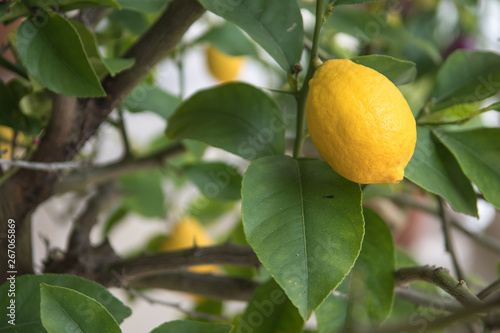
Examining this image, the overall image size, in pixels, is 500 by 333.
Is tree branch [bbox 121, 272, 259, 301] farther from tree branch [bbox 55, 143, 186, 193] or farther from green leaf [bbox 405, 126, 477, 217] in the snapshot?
green leaf [bbox 405, 126, 477, 217]

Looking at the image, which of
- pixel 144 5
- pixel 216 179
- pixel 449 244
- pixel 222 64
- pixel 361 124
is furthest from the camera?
pixel 222 64

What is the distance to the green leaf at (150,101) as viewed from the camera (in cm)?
54

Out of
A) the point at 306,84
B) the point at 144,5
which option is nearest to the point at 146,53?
the point at 144,5

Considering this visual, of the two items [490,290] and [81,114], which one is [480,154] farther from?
[81,114]

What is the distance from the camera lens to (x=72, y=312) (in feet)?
0.97

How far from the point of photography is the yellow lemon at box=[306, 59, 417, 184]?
28 centimetres

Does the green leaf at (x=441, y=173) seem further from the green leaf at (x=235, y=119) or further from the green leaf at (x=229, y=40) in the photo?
the green leaf at (x=229, y=40)

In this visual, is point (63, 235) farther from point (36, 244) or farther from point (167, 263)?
point (167, 263)

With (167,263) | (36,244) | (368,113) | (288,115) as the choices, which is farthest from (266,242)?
(36,244)

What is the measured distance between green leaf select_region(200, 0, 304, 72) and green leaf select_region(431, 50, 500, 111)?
0.41ft

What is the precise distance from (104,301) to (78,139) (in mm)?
148

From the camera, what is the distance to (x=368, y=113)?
275mm

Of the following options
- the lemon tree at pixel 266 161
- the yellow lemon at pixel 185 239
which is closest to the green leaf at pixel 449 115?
the lemon tree at pixel 266 161

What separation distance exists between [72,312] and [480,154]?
31cm
